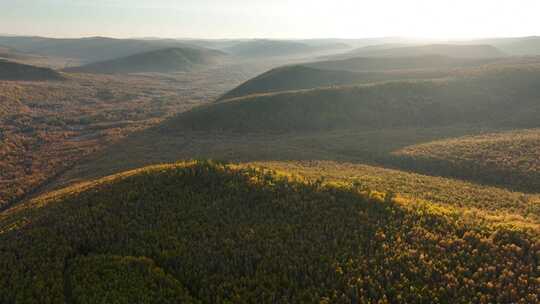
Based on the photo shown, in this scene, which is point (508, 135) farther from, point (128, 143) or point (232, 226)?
point (128, 143)

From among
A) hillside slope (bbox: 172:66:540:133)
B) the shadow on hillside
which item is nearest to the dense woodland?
the shadow on hillside

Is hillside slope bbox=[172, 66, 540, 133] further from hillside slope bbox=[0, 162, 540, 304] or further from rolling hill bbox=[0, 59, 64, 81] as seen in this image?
rolling hill bbox=[0, 59, 64, 81]

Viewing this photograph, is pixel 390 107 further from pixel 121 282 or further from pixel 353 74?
pixel 121 282

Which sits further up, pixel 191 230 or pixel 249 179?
pixel 249 179

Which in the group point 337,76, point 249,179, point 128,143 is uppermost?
point 337,76

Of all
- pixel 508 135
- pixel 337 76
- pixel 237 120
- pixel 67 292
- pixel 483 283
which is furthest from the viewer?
pixel 337 76

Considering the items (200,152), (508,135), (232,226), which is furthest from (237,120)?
(232,226)
